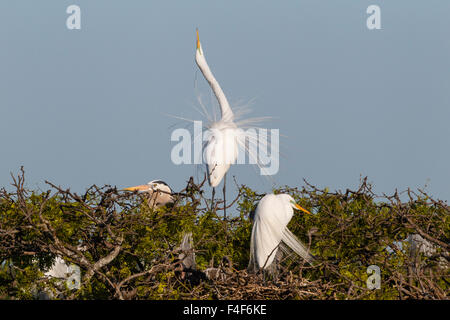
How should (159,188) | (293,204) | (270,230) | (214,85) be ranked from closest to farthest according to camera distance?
(270,230) → (293,204) → (159,188) → (214,85)

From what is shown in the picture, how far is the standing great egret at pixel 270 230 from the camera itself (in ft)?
18.0

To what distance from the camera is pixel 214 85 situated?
26.9 feet

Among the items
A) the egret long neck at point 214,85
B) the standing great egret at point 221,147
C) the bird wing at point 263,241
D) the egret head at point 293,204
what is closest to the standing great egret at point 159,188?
the standing great egret at point 221,147

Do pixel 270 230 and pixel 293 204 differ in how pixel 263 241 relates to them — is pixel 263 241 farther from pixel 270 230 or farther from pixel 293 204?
pixel 293 204

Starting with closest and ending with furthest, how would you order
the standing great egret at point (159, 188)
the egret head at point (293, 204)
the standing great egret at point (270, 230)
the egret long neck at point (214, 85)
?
the standing great egret at point (270, 230) < the egret head at point (293, 204) < the standing great egret at point (159, 188) < the egret long neck at point (214, 85)

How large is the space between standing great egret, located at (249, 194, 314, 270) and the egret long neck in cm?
227

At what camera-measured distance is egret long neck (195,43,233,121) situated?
7.82 m

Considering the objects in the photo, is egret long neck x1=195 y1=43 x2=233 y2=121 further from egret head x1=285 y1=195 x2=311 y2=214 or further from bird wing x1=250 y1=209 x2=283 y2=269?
bird wing x1=250 y1=209 x2=283 y2=269

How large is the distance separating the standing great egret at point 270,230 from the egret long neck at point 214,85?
7.45ft

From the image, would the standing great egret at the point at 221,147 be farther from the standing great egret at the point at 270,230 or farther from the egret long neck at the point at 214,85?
the standing great egret at the point at 270,230

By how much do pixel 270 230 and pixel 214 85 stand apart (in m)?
3.06

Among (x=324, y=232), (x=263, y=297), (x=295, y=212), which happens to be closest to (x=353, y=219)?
(x=324, y=232)

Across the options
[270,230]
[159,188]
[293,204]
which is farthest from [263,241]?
[159,188]

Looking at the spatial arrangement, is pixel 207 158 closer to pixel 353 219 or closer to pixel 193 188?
pixel 193 188
